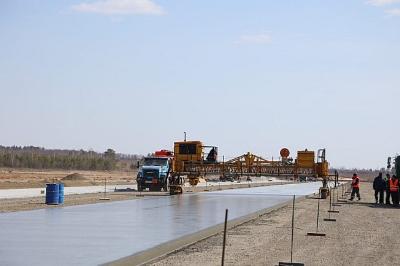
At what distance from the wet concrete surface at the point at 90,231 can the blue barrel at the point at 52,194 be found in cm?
374

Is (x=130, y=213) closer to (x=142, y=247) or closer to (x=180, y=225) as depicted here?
(x=180, y=225)

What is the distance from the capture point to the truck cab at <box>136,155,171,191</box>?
173 feet

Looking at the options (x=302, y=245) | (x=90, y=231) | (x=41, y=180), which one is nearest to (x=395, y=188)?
(x=302, y=245)

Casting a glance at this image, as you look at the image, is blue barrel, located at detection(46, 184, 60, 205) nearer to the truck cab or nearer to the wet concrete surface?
the wet concrete surface

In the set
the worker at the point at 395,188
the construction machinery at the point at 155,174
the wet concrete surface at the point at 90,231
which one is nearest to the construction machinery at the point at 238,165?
the construction machinery at the point at 155,174

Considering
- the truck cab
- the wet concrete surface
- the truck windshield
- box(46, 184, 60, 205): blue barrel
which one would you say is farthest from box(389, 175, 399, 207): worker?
the truck windshield

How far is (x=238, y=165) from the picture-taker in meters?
52.1

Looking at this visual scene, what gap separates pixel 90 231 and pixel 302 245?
19.1 feet

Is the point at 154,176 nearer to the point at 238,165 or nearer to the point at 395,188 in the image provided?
the point at 238,165

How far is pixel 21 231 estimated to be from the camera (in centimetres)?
1956

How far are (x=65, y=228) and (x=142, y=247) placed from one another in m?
4.89

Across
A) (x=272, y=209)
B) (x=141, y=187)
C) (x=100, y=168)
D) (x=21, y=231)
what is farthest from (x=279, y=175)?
(x=100, y=168)

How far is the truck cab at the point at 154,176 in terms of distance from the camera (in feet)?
173

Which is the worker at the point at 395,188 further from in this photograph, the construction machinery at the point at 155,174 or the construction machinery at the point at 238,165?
the construction machinery at the point at 155,174
